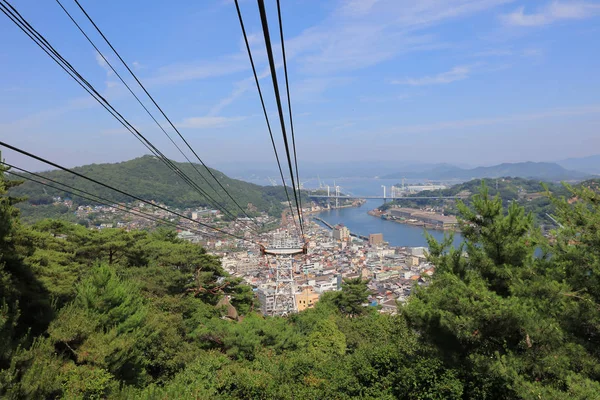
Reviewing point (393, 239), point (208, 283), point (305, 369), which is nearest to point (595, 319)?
point (305, 369)

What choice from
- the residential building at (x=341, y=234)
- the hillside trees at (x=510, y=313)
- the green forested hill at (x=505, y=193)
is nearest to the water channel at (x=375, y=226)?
the residential building at (x=341, y=234)

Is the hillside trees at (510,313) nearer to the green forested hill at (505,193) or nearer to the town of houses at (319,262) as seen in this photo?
the town of houses at (319,262)

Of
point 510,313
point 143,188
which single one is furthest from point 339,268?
point 510,313

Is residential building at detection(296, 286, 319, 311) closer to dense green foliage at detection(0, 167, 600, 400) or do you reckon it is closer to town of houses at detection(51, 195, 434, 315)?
town of houses at detection(51, 195, 434, 315)

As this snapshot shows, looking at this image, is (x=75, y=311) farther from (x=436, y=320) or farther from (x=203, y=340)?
(x=436, y=320)

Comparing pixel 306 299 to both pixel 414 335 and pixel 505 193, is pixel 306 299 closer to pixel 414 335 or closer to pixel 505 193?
pixel 414 335

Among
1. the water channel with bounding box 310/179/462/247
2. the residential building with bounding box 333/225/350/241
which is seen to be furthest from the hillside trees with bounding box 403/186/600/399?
the residential building with bounding box 333/225/350/241
